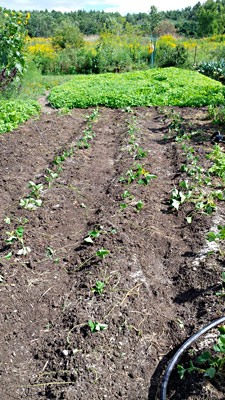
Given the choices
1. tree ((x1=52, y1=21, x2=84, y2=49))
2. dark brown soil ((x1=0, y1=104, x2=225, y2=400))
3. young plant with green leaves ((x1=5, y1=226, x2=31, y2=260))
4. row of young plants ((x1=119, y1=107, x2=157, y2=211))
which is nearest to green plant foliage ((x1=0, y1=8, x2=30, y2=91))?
row of young plants ((x1=119, y1=107, x2=157, y2=211))

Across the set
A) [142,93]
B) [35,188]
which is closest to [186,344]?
[35,188]

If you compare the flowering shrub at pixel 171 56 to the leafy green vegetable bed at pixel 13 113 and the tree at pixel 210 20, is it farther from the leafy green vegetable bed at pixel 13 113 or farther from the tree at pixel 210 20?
the tree at pixel 210 20

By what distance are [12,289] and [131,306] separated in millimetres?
1268

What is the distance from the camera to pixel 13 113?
801cm

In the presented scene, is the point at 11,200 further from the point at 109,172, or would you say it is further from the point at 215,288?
the point at 215,288

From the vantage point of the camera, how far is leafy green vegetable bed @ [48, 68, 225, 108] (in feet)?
32.0

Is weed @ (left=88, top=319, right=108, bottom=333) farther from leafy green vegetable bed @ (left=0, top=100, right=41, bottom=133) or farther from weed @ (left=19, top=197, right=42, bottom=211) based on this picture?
leafy green vegetable bed @ (left=0, top=100, right=41, bottom=133)

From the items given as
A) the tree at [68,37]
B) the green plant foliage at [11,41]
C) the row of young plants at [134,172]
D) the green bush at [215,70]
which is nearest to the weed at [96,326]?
the row of young plants at [134,172]

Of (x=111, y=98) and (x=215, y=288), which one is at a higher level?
(x=111, y=98)

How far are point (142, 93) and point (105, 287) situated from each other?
8.52m

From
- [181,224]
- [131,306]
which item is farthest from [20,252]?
[181,224]

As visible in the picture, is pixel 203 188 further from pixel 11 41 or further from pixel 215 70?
pixel 215 70

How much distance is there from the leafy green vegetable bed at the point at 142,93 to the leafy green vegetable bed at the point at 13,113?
4.62ft

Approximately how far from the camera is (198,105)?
31.0 feet
